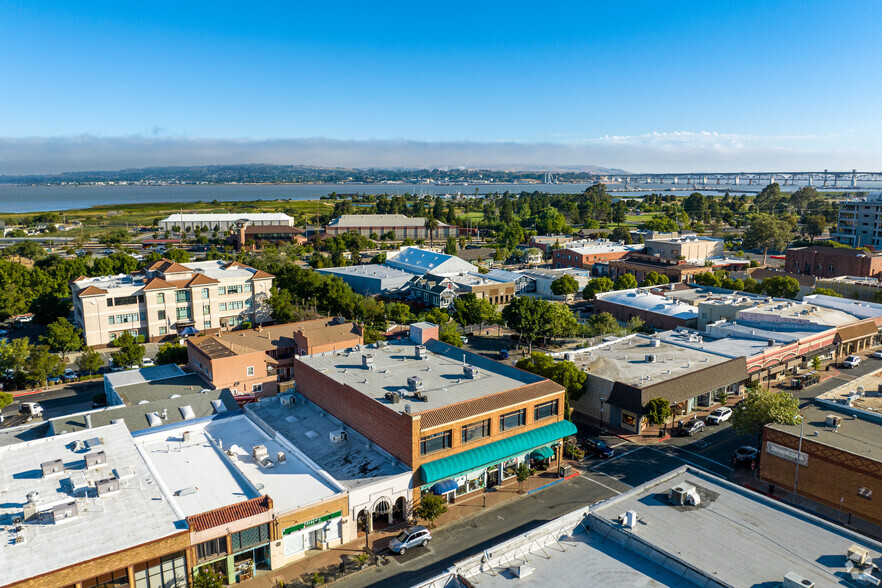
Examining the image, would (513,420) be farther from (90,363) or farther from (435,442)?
(90,363)

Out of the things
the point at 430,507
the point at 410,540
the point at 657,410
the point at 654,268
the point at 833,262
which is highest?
the point at 833,262

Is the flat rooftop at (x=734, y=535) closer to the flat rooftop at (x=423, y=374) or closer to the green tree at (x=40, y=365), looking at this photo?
the flat rooftop at (x=423, y=374)

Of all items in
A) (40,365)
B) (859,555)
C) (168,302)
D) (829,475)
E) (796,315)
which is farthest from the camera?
(168,302)

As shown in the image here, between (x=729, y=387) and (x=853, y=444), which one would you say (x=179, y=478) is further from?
(x=729, y=387)

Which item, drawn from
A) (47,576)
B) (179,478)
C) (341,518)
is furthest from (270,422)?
(47,576)

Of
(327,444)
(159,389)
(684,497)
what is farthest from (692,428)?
(159,389)

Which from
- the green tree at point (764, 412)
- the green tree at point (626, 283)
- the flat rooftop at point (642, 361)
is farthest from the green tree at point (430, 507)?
the green tree at point (626, 283)
